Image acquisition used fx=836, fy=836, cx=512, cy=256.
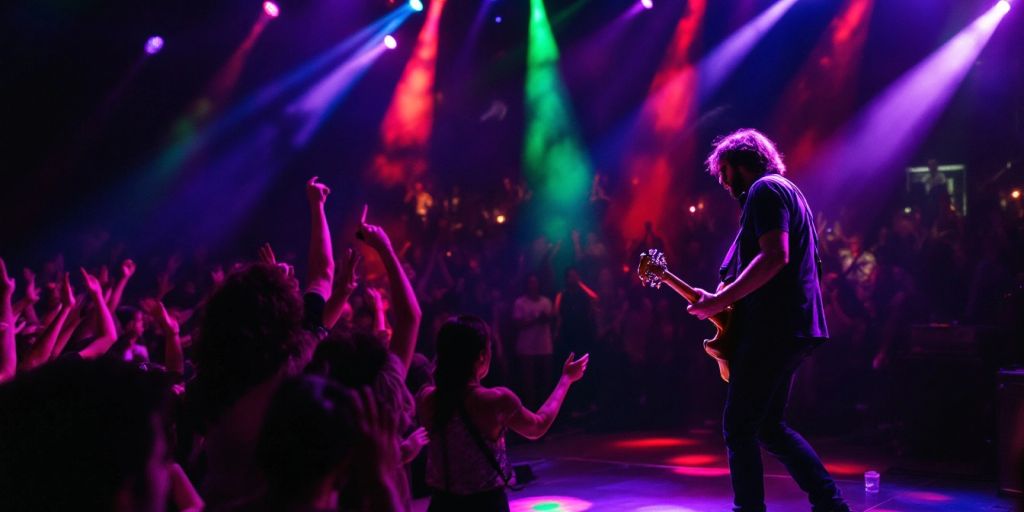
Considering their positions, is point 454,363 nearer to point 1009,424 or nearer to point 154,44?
point 1009,424

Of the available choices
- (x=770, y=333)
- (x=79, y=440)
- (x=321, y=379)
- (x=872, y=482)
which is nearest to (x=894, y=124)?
(x=872, y=482)

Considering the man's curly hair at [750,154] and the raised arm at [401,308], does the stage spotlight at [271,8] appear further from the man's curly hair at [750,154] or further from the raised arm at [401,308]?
the raised arm at [401,308]

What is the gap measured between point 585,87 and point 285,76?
4960mm

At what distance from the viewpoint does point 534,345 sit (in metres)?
9.84

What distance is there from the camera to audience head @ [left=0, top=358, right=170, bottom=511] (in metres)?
1.42

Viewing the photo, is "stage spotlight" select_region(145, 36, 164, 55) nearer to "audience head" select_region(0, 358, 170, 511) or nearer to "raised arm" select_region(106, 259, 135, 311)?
"raised arm" select_region(106, 259, 135, 311)

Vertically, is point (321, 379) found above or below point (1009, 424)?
above

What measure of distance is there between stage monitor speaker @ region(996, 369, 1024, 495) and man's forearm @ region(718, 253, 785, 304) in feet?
9.16

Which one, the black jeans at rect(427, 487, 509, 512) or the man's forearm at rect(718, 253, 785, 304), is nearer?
the black jeans at rect(427, 487, 509, 512)

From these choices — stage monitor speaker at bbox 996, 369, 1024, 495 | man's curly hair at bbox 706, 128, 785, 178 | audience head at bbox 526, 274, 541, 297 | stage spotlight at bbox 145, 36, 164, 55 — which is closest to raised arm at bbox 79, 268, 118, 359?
man's curly hair at bbox 706, 128, 785, 178

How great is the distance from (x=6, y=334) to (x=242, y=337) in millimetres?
1559

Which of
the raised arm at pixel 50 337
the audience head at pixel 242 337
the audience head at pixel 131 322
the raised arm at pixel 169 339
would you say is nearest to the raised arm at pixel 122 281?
the audience head at pixel 131 322

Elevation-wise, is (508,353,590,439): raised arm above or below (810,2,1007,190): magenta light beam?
below

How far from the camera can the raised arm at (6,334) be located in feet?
10.3
